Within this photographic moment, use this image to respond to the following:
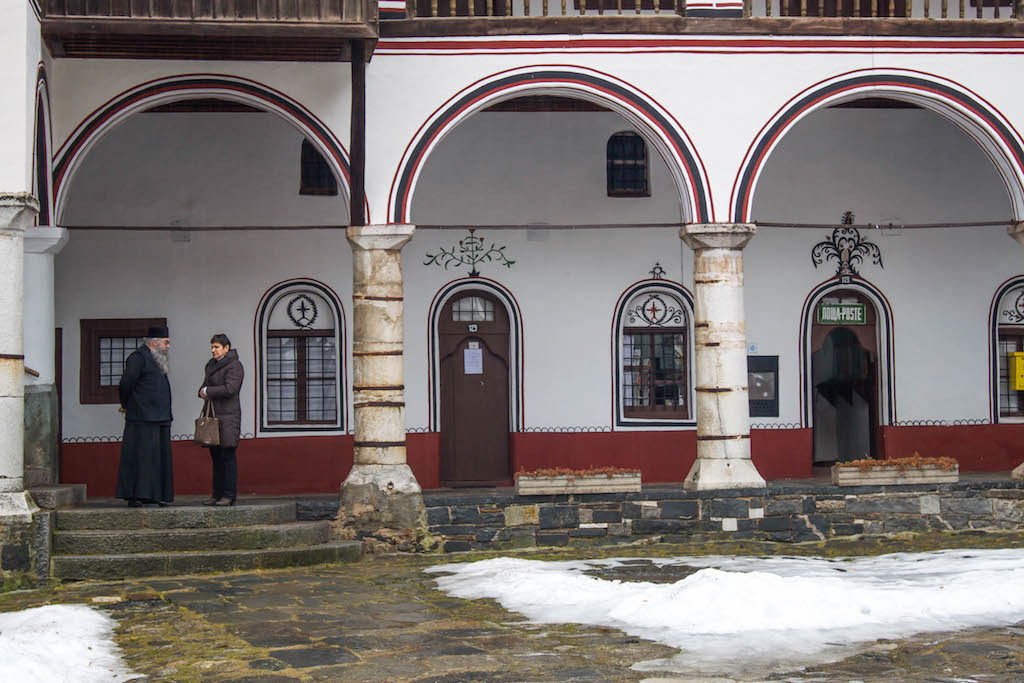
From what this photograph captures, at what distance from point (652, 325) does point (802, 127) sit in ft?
9.50

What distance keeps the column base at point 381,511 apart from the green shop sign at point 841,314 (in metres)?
6.00

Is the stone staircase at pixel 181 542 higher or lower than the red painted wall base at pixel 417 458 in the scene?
lower

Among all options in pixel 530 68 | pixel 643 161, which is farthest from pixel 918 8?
pixel 530 68

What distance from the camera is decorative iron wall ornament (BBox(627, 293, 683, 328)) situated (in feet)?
50.9

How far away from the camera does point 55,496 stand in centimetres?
1140

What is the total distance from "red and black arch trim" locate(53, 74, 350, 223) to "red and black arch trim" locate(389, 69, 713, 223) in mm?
568

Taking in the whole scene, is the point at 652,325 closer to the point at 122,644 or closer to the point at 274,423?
the point at 274,423

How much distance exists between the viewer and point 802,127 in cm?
1556

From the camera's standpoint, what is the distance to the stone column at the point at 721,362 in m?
12.8

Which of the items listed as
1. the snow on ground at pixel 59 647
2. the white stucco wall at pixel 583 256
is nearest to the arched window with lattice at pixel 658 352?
the white stucco wall at pixel 583 256

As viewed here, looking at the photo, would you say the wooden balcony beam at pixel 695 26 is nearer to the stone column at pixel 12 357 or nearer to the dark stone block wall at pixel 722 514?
the stone column at pixel 12 357

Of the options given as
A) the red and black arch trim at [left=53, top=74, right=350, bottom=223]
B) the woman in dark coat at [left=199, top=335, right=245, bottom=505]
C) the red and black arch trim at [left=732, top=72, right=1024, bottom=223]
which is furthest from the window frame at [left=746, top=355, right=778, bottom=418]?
A: the woman in dark coat at [left=199, top=335, right=245, bottom=505]

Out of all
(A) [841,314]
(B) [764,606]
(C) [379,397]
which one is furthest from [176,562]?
(A) [841,314]

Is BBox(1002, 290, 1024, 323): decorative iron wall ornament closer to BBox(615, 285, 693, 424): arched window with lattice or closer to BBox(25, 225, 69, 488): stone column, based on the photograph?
BBox(615, 285, 693, 424): arched window with lattice
